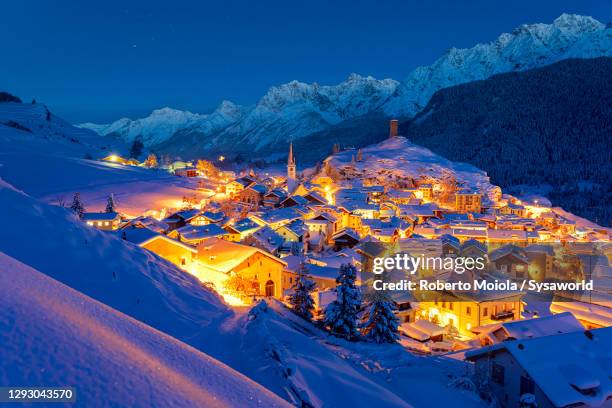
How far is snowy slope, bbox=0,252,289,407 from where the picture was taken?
10.7 ft

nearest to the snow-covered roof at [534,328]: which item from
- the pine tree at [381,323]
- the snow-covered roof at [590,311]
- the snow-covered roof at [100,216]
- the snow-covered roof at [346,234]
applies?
the pine tree at [381,323]

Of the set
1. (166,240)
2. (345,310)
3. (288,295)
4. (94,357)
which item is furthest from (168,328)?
(288,295)

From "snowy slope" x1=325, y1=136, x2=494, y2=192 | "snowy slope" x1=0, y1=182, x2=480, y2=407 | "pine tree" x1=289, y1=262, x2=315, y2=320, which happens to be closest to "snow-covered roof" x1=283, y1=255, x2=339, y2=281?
"pine tree" x1=289, y1=262, x2=315, y2=320

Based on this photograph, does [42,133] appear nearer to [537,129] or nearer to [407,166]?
[407,166]

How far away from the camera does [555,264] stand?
41.4 meters

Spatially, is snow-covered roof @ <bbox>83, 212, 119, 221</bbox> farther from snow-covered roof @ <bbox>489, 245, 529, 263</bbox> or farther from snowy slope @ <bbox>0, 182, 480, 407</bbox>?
snow-covered roof @ <bbox>489, 245, 529, 263</bbox>

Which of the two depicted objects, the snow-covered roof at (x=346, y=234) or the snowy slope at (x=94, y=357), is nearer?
the snowy slope at (x=94, y=357)

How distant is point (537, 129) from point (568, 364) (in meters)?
152

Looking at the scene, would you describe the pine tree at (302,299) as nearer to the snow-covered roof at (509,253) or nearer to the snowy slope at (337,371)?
the snowy slope at (337,371)

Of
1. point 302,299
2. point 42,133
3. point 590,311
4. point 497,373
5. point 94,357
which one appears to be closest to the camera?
point 94,357

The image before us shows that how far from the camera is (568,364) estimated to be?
39.4ft

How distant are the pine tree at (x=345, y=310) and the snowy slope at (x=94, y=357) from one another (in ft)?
42.1

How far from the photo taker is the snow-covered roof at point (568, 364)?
36.7 ft

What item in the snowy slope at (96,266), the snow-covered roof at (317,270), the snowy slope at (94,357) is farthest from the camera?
the snow-covered roof at (317,270)
